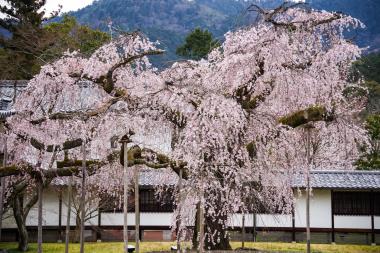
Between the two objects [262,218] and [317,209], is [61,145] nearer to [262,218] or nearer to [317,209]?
[262,218]

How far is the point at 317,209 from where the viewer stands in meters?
21.6

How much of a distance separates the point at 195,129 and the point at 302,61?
9.76ft

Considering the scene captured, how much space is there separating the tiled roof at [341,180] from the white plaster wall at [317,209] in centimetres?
47

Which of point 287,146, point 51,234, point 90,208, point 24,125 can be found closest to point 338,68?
point 287,146

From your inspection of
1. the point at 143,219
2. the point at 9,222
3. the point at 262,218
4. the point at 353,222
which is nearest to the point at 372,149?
the point at 353,222

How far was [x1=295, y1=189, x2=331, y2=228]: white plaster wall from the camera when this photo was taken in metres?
21.4

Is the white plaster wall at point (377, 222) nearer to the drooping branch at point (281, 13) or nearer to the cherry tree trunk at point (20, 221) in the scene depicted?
the drooping branch at point (281, 13)

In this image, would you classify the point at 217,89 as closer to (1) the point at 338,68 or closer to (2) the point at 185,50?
(1) the point at 338,68

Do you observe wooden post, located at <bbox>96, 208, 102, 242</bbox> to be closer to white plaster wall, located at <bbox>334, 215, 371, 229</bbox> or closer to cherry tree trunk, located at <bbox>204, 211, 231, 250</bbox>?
white plaster wall, located at <bbox>334, 215, 371, 229</bbox>

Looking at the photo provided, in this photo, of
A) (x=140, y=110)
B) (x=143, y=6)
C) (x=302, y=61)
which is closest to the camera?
(x=302, y=61)

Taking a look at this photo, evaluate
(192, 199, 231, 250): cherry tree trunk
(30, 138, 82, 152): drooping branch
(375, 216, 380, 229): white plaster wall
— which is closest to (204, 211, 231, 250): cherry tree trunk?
(192, 199, 231, 250): cherry tree trunk

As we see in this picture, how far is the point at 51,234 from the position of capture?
71.7 ft

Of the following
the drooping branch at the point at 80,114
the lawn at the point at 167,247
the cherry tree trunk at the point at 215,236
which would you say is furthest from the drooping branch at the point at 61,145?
the lawn at the point at 167,247

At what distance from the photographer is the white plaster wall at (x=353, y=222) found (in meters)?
21.4
